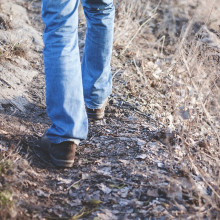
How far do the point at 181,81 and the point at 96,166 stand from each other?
2.13 meters

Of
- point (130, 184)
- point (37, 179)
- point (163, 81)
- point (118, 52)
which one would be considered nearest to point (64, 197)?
point (37, 179)

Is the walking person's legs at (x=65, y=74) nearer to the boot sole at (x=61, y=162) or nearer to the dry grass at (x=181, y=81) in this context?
the boot sole at (x=61, y=162)

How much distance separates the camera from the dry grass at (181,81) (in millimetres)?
2586

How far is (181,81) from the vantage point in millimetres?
4484

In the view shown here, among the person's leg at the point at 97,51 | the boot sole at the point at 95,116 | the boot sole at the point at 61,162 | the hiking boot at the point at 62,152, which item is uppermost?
the person's leg at the point at 97,51

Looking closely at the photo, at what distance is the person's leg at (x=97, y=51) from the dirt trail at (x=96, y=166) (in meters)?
0.29

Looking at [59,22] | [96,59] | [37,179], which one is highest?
[59,22]

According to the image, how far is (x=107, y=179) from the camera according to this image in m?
2.56

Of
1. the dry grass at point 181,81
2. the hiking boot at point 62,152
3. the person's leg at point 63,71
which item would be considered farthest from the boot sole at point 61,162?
the dry grass at point 181,81

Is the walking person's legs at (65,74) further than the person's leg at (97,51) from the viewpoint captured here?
No

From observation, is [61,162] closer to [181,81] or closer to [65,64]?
[65,64]

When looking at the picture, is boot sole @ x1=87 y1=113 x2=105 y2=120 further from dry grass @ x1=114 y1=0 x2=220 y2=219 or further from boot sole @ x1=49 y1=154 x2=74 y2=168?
boot sole @ x1=49 y1=154 x2=74 y2=168

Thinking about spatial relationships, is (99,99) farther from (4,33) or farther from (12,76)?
→ (4,33)

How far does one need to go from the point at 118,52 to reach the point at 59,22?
8.59ft
